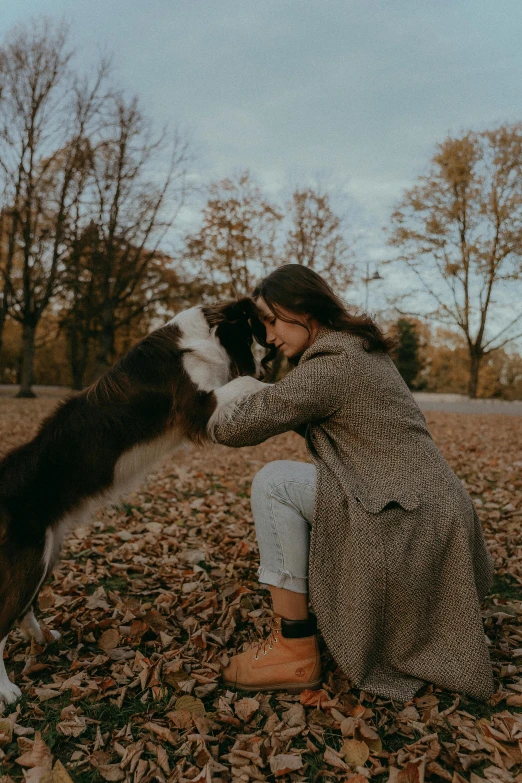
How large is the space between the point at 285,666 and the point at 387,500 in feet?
2.89

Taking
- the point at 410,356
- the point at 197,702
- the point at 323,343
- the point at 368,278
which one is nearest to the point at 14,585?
the point at 197,702

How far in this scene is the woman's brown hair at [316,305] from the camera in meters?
2.52

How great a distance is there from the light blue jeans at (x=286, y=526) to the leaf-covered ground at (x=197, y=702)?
0.52 metres

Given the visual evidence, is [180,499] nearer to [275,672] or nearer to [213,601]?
[213,601]

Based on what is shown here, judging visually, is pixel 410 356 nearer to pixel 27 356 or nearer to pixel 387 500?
pixel 27 356

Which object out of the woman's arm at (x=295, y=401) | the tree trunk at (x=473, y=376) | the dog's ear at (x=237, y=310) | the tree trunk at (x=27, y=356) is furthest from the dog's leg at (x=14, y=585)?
the tree trunk at (x=473, y=376)

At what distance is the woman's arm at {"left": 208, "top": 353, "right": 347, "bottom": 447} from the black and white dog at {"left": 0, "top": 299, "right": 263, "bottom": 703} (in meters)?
0.29

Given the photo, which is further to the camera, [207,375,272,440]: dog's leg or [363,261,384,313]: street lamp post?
[363,261,384,313]: street lamp post

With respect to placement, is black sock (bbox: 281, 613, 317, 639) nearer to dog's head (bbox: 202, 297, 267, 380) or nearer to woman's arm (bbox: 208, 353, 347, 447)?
woman's arm (bbox: 208, 353, 347, 447)

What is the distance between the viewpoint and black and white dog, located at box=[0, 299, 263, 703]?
260 cm

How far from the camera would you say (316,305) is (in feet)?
8.40

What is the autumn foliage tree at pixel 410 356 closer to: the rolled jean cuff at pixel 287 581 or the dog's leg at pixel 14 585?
the rolled jean cuff at pixel 287 581

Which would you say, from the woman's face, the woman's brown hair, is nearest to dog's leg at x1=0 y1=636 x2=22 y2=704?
the woman's face

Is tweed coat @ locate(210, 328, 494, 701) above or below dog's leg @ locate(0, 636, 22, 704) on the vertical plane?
above
